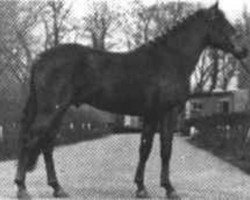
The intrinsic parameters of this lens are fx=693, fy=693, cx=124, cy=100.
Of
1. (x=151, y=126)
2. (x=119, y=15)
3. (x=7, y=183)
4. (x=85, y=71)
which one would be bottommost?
(x=7, y=183)

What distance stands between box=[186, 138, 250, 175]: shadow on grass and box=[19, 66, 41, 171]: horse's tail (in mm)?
6016

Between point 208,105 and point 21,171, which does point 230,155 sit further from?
point 208,105

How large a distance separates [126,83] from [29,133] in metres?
1.42

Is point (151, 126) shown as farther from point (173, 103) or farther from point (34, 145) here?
point (34, 145)

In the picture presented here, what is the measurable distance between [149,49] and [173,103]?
790mm

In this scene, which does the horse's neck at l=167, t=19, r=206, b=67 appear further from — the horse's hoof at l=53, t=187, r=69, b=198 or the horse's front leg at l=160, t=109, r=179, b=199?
the horse's hoof at l=53, t=187, r=69, b=198

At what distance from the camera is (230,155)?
58.4ft

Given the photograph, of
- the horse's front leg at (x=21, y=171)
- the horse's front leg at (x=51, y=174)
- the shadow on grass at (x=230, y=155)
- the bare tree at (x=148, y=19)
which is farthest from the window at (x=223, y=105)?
the horse's front leg at (x=21, y=171)

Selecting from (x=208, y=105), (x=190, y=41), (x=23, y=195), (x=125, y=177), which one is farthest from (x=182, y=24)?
(x=208, y=105)

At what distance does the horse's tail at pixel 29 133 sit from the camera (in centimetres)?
871

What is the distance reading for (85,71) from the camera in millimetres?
9016

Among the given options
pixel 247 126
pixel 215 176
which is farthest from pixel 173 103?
pixel 247 126

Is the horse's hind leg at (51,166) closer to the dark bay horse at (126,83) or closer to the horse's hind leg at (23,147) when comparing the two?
the dark bay horse at (126,83)

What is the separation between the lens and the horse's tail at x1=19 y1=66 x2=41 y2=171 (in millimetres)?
8711
